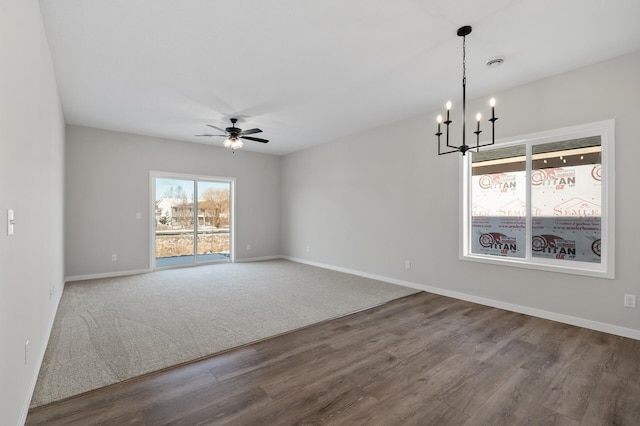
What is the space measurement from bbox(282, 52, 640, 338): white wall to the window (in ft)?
0.39

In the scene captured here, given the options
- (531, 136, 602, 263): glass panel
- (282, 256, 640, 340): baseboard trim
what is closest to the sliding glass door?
(282, 256, 640, 340): baseboard trim

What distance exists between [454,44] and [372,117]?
7.25 feet

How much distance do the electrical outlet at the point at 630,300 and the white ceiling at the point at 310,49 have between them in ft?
8.11

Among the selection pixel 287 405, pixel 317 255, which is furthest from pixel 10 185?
pixel 317 255

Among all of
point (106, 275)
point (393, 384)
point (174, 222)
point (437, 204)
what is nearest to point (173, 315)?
point (393, 384)

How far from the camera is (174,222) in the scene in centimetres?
664

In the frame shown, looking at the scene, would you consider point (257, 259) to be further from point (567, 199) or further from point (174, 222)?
point (567, 199)

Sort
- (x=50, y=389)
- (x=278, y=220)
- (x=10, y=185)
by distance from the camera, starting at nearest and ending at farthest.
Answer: (x=10, y=185) < (x=50, y=389) < (x=278, y=220)

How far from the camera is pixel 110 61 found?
10.5 feet

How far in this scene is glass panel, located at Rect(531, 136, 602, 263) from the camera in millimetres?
3371

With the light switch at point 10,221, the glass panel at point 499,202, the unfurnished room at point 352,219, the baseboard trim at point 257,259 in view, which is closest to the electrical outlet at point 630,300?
the unfurnished room at point 352,219

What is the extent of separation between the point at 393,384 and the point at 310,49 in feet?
10.1

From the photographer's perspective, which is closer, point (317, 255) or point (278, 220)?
point (317, 255)

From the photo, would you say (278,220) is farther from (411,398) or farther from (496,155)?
(411,398)
